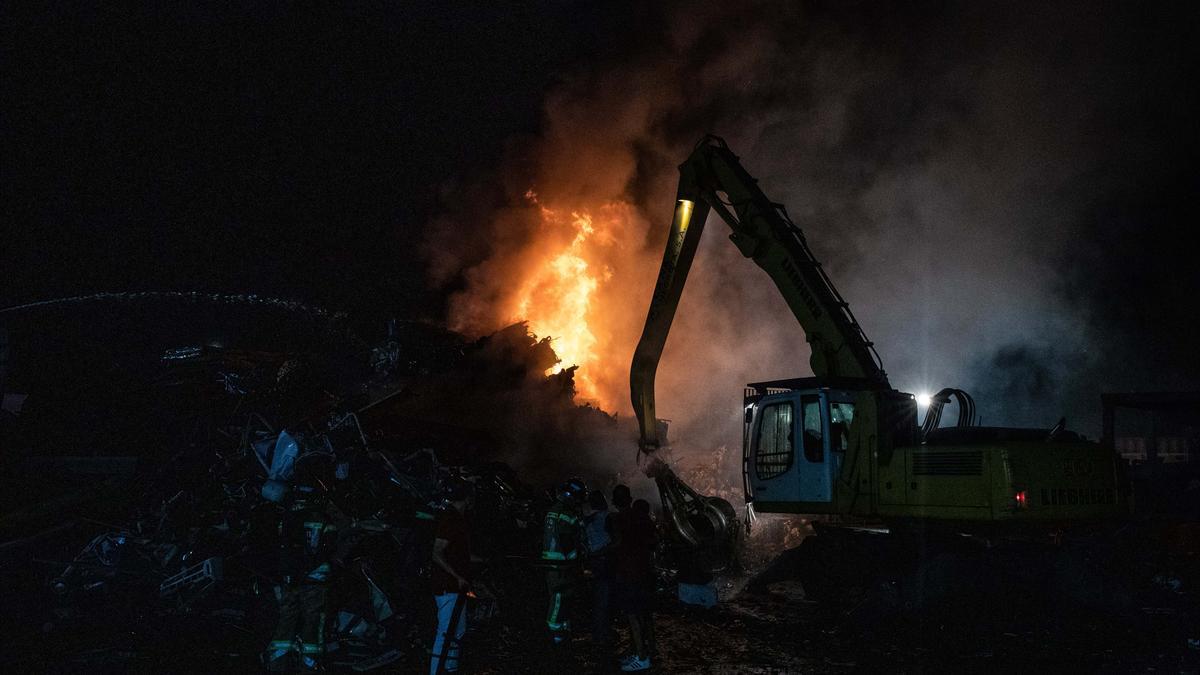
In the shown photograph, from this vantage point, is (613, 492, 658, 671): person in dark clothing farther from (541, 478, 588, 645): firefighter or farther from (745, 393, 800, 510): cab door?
(745, 393, 800, 510): cab door

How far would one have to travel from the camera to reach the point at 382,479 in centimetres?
1038

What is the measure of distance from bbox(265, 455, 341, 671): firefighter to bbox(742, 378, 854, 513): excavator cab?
18.1ft

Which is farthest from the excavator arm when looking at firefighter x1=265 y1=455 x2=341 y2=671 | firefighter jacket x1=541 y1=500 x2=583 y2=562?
firefighter x1=265 y1=455 x2=341 y2=671

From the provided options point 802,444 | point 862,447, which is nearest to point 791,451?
point 802,444

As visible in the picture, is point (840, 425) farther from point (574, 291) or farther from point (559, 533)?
point (574, 291)

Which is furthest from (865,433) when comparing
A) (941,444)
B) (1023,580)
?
(1023,580)

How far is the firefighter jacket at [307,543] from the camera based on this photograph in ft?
23.2

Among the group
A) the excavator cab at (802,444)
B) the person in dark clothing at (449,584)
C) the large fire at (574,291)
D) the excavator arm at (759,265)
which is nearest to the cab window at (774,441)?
the excavator cab at (802,444)

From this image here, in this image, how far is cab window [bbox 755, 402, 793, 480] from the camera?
9.52m

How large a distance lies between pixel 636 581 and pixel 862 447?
12.1 feet

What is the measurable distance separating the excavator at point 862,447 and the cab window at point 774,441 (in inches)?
0.7

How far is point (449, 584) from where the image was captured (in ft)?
19.9

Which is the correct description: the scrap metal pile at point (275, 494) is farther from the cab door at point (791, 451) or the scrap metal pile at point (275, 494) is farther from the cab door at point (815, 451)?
the cab door at point (815, 451)

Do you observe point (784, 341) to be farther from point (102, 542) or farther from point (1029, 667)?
point (102, 542)
